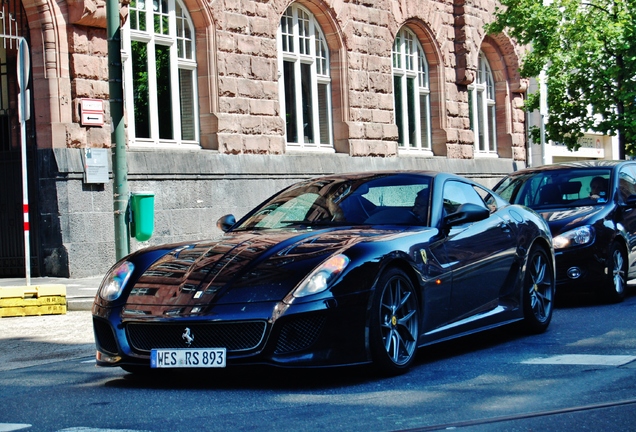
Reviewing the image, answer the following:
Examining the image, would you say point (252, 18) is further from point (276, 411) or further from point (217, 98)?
point (276, 411)

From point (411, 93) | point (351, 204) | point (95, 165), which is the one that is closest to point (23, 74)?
point (95, 165)

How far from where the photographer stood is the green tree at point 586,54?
23938mm

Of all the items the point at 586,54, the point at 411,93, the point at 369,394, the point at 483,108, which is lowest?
the point at 369,394

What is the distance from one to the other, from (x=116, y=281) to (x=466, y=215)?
2.48 metres

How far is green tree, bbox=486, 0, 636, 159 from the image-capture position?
23938mm

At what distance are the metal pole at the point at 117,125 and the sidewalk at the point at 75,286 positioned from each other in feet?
2.29

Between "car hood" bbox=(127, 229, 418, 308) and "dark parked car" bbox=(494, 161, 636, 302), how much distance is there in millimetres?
4805

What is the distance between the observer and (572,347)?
27.0 ft

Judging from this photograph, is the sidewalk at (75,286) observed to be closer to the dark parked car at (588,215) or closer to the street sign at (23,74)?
the street sign at (23,74)

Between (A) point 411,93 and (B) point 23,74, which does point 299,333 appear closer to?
(B) point 23,74

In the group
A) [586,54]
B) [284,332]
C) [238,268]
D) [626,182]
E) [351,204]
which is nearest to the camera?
[284,332]

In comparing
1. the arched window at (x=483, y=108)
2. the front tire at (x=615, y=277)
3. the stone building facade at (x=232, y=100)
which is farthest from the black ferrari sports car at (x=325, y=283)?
the arched window at (x=483, y=108)

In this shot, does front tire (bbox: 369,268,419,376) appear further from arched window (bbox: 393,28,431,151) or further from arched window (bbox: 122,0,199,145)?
arched window (bbox: 393,28,431,151)

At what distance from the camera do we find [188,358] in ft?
21.7
